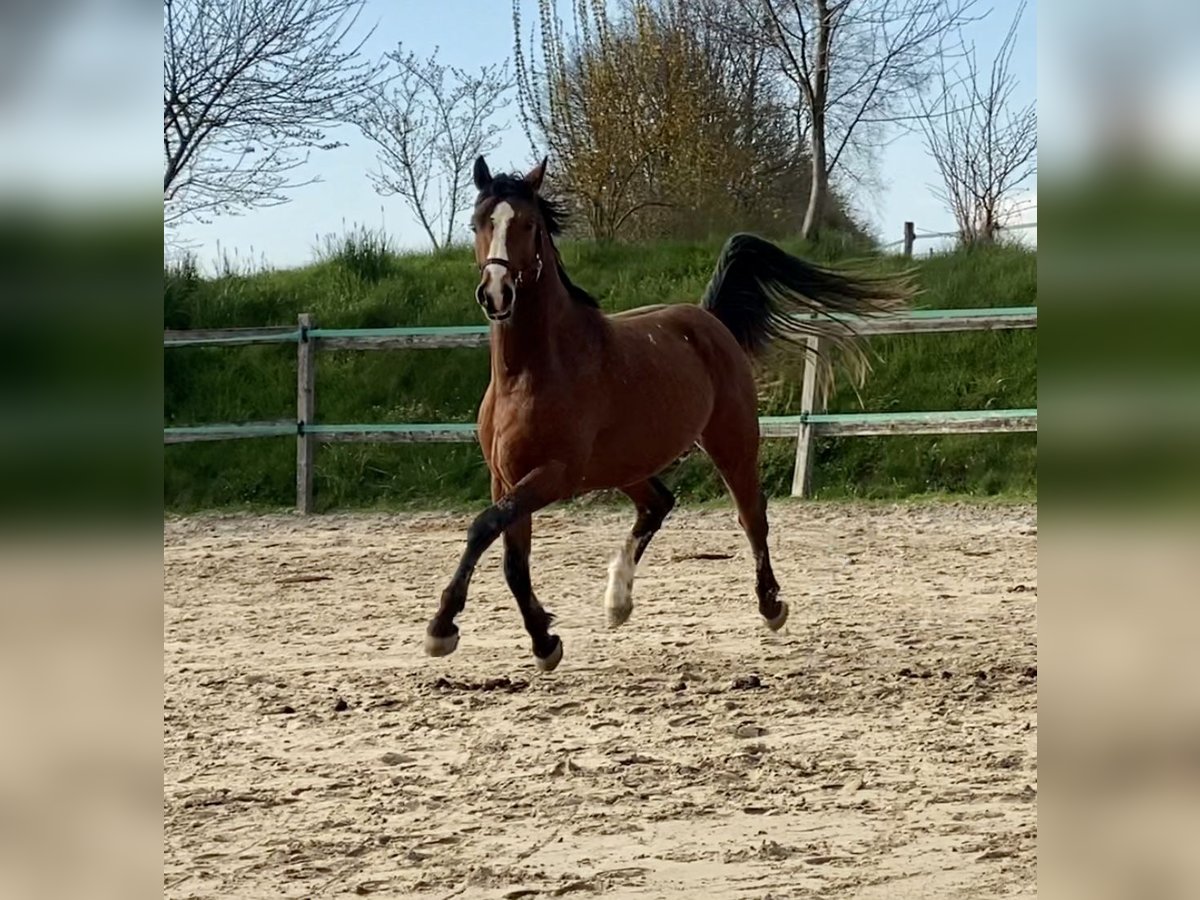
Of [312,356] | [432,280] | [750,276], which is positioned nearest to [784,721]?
[750,276]

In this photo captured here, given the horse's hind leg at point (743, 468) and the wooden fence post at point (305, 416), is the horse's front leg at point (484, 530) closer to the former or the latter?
the horse's hind leg at point (743, 468)

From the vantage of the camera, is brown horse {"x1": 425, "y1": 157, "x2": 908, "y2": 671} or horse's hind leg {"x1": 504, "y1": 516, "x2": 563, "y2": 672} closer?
brown horse {"x1": 425, "y1": 157, "x2": 908, "y2": 671}

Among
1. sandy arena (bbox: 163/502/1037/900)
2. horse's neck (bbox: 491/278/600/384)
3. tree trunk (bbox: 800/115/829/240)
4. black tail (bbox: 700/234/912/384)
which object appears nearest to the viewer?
sandy arena (bbox: 163/502/1037/900)

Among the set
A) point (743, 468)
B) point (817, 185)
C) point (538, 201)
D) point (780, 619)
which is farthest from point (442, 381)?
point (538, 201)

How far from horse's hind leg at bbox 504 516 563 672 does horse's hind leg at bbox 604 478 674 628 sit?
26.8 inches

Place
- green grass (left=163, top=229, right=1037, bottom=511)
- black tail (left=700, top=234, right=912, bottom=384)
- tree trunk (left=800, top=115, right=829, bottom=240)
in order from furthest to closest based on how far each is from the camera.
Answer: tree trunk (left=800, top=115, right=829, bottom=240) < green grass (left=163, top=229, right=1037, bottom=511) < black tail (left=700, top=234, right=912, bottom=384)

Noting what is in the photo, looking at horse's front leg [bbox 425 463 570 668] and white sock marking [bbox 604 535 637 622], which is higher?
horse's front leg [bbox 425 463 570 668]

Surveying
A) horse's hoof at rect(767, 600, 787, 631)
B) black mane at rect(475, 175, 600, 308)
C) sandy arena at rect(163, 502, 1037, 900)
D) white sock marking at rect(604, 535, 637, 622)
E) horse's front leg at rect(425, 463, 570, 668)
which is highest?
black mane at rect(475, 175, 600, 308)

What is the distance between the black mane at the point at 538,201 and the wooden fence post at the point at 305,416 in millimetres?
5883

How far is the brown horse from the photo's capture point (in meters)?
3.81

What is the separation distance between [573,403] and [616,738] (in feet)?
3.57

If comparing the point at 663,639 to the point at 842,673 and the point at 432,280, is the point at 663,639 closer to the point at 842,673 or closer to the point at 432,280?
the point at 842,673

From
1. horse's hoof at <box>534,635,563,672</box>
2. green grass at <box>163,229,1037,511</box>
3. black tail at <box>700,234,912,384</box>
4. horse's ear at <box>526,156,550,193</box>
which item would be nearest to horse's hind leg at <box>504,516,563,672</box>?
horse's hoof at <box>534,635,563,672</box>

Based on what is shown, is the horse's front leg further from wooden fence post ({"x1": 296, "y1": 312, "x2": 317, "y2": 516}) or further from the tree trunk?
the tree trunk
